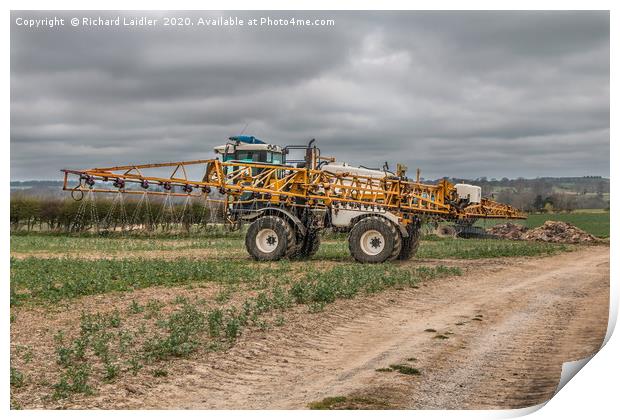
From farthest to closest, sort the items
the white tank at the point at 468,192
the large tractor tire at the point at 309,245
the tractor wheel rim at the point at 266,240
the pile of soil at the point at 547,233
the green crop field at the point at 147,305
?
1. the pile of soil at the point at 547,233
2. the large tractor tire at the point at 309,245
3. the tractor wheel rim at the point at 266,240
4. the white tank at the point at 468,192
5. the green crop field at the point at 147,305

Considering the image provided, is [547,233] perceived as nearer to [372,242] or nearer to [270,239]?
[372,242]

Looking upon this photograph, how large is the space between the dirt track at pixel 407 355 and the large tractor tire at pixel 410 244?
17.5 feet

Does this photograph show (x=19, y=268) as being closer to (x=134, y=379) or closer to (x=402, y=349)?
(x=134, y=379)

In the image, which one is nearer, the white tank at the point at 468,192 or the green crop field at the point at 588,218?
the green crop field at the point at 588,218

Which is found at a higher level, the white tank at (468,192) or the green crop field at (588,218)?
the white tank at (468,192)

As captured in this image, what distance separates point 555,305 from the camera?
12.3 meters

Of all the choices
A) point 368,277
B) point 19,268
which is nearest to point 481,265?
point 368,277

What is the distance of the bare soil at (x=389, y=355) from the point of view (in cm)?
669

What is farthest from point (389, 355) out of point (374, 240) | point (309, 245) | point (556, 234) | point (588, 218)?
point (556, 234)

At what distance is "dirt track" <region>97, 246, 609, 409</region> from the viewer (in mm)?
6723

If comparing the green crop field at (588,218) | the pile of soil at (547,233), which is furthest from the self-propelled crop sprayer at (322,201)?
the pile of soil at (547,233)

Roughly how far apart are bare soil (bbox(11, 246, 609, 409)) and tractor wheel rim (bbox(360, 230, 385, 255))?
153 inches

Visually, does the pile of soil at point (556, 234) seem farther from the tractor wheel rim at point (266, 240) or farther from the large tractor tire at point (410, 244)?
the tractor wheel rim at point (266, 240)

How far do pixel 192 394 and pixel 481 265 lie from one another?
1352 cm
